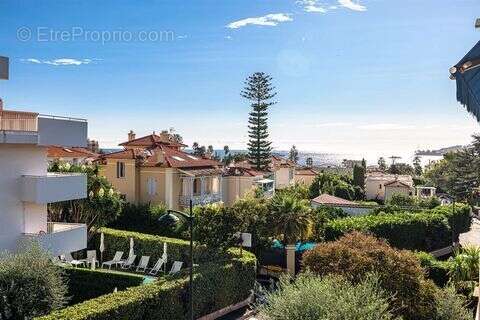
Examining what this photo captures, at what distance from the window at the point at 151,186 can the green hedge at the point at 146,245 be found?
30.4ft

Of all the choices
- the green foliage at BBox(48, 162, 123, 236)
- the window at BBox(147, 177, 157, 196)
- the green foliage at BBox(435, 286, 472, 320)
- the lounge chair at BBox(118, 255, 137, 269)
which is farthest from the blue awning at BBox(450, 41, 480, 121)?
the window at BBox(147, 177, 157, 196)

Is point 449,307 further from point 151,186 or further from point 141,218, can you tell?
point 151,186

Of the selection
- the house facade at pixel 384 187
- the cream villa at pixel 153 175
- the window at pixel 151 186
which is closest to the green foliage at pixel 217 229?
the cream villa at pixel 153 175

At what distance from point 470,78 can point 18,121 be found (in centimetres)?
1614

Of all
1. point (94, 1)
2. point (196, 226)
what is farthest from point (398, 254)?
point (94, 1)

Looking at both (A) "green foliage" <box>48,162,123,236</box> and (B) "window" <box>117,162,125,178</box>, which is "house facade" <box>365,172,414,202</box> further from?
(A) "green foliage" <box>48,162,123,236</box>

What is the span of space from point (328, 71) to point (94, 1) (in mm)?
11780

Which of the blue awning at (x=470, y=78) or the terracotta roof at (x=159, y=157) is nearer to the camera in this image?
the blue awning at (x=470, y=78)

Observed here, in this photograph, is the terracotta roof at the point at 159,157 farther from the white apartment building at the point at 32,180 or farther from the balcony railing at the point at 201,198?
the white apartment building at the point at 32,180

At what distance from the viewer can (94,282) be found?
1958 centimetres

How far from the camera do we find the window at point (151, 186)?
1416 inches

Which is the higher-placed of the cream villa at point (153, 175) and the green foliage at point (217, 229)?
the cream villa at point (153, 175)

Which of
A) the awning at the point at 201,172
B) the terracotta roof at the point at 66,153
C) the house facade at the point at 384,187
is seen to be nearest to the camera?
the awning at the point at 201,172

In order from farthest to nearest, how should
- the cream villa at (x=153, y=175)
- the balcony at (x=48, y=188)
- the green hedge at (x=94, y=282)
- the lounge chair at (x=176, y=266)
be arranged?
the cream villa at (x=153, y=175) → the lounge chair at (x=176, y=266) → the green hedge at (x=94, y=282) → the balcony at (x=48, y=188)
